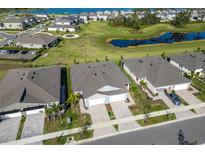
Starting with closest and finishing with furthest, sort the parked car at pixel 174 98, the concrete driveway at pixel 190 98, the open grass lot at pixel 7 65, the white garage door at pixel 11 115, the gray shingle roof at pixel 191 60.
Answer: the white garage door at pixel 11 115
the concrete driveway at pixel 190 98
the parked car at pixel 174 98
the gray shingle roof at pixel 191 60
the open grass lot at pixel 7 65

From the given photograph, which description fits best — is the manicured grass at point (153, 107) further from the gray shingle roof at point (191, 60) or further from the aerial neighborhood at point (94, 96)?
the gray shingle roof at point (191, 60)

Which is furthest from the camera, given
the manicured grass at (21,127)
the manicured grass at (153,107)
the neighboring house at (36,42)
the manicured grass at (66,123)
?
the neighboring house at (36,42)

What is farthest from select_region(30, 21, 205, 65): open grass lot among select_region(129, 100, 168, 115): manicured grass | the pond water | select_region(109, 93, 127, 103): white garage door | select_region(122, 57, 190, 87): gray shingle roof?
select_region(129, 100, 168, 115): manicured grass

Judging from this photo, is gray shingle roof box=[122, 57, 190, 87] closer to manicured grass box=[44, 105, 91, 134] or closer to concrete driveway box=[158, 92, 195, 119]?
concrete driveway box=[158, 92, 195, 119]

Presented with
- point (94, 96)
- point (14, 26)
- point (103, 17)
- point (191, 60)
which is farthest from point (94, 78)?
point (103, 17)

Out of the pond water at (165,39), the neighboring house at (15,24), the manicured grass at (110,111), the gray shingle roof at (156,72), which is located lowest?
the manicured grass at (110,111)

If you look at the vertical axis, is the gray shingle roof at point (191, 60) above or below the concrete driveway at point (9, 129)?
above

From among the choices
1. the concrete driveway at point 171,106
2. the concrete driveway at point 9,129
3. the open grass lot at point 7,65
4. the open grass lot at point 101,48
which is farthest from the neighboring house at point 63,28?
the concrete driveway at point 9,129
